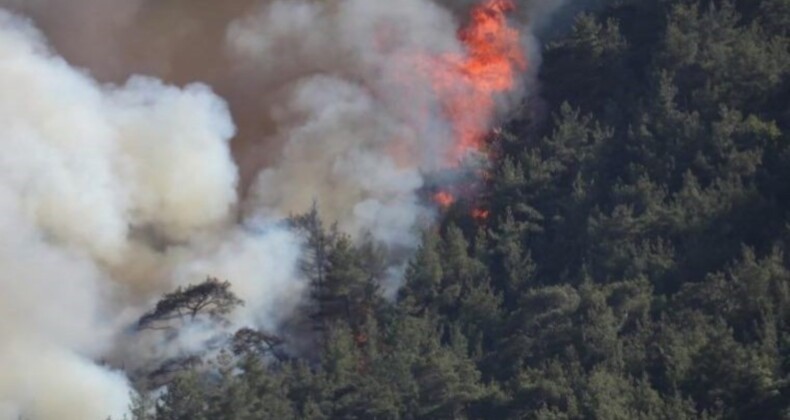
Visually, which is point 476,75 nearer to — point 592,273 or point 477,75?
point 477,75

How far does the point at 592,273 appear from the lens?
187 feet

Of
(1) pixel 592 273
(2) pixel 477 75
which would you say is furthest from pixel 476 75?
(1) pixel 592 273

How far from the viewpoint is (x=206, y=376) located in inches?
2165

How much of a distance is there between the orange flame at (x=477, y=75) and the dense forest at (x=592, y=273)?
5.66 feet

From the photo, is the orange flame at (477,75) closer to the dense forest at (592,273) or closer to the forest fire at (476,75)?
the forest fire at (476,75)

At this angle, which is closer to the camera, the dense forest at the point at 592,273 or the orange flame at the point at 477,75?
the dense forest at the point at 592,273

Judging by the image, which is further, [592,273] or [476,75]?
[476,75]

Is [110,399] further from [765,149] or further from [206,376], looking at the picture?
[765,149]

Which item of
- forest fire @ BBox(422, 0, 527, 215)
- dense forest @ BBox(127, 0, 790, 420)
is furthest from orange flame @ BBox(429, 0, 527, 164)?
dense forest @ BBox(127, 0, 790, 420)

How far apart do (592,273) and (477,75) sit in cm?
1499

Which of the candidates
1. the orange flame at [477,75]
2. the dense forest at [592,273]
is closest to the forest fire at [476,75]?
the orange flame at [477,75]

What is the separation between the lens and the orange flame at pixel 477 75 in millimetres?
67000

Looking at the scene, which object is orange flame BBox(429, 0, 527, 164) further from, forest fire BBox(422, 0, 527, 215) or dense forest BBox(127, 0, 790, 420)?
dense forest BBox(127, 0, 790, 420)

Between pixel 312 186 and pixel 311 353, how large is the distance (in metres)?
8.34
